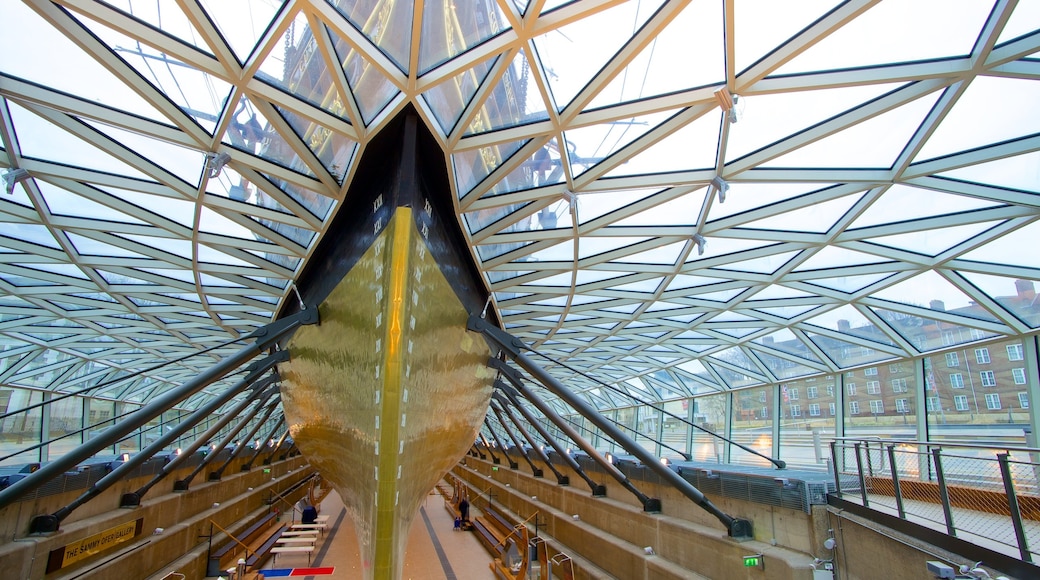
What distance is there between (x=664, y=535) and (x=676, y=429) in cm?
2421

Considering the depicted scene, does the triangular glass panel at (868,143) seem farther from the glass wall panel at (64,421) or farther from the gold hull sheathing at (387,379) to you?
the glass wall panel at (64,421)

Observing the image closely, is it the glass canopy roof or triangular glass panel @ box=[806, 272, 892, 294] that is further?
triangular glass panel @ box=[806, 272, 892, 294]

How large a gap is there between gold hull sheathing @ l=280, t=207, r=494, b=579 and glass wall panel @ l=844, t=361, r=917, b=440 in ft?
58.8

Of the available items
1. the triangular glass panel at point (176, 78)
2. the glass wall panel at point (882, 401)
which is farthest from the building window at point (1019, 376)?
the triangular glass panel at point (176, 78)

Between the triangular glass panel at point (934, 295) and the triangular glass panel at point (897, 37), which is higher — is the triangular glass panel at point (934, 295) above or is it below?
below

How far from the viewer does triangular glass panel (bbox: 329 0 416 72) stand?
7152 millimetres

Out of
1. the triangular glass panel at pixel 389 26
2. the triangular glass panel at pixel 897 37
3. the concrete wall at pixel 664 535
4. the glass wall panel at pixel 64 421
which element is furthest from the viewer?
the glass wall panel at pixel 64 421

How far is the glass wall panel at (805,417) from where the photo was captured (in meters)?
23.5

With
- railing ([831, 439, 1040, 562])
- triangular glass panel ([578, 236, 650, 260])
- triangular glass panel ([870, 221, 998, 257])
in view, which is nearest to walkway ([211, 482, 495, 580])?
triangular glass panel ([578, 236, 650, 260])

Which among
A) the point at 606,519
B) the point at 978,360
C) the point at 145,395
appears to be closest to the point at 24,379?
the point at 145,395

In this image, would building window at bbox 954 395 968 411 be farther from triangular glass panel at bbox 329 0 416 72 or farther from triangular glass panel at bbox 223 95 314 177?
triangular glass panel at bbox 223 95 314 177

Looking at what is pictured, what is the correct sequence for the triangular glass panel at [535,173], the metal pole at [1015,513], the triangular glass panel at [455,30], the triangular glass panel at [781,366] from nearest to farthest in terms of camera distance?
the metal pole at [1015,513] → the triangular glass panel at [455,30] → the triangular glass panel at [535,173] → the triangular glass panel at [781,366]

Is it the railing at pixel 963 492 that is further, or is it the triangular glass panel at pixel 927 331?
the triangular glass panel at pixel 927 331

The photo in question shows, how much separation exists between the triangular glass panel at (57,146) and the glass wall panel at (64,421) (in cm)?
3334
